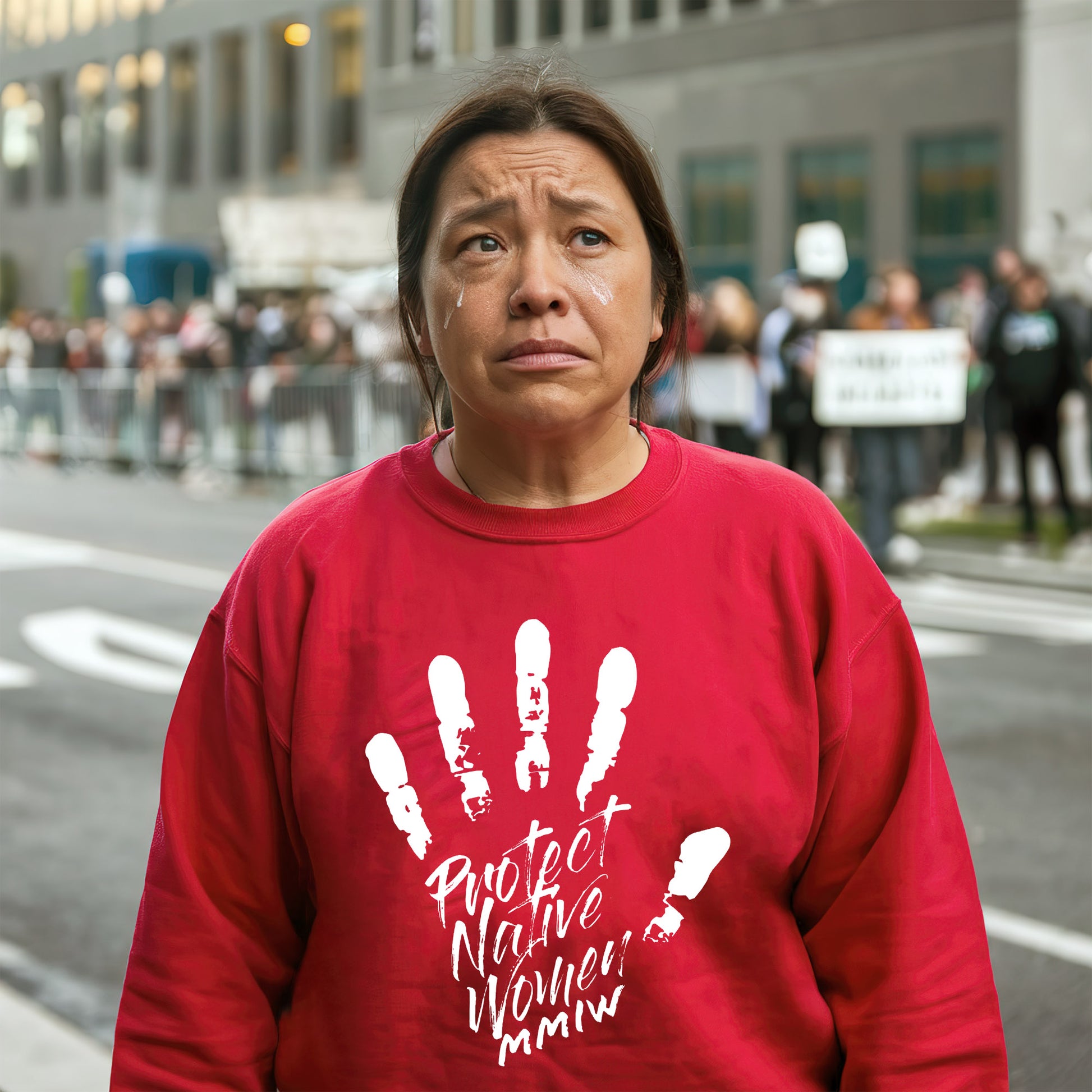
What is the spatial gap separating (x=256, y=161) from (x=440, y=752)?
4551 cm

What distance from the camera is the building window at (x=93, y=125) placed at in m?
53.1

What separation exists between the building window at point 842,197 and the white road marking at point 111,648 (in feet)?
73.0

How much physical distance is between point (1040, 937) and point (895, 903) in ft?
10.5

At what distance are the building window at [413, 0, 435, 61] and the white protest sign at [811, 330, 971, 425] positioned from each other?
90.1 feet

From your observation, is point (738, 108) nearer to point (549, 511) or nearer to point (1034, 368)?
point (1034, 368)

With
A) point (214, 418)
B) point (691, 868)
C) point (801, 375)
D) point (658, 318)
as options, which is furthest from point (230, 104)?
point (691, 868)

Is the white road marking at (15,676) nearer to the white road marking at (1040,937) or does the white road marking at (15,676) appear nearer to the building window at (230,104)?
the white road marking at (1040,937)

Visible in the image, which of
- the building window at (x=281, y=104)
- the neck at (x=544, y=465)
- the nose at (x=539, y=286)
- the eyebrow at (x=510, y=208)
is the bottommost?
the neck at (x=544, y=465)

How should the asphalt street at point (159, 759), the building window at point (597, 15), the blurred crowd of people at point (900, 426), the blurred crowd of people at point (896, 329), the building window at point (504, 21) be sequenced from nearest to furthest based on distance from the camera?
the asphalt street at point (159, 759), the blurred crowd of people at point (900, 426), the blurred crowd of people at point (896, 329), the building window at point (597, 15), the building window at point (504, 21)

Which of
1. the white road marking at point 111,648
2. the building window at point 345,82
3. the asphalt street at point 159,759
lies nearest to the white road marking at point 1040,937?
the asphalt street at point 159,759

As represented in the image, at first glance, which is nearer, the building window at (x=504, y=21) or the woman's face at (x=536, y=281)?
the woman's face at (x=536, y=281)

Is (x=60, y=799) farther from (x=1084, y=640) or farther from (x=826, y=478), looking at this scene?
(x=826, y=478)

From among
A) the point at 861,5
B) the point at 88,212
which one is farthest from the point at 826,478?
the point at 88,212

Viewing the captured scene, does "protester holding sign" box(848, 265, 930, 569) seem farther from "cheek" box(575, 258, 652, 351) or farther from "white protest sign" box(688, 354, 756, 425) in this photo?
"cheek" box(575, 258, 652, 351)
